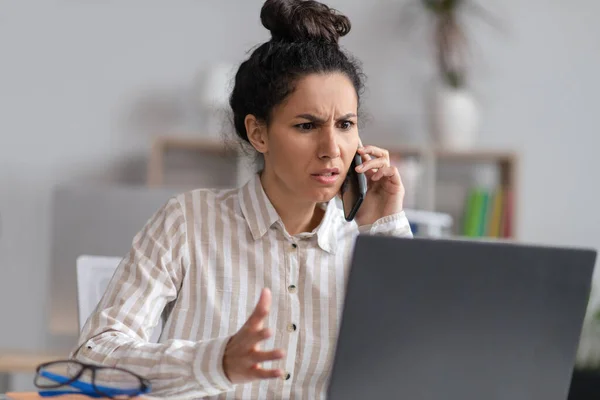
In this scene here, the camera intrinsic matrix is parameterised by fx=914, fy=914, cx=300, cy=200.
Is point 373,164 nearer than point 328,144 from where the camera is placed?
No

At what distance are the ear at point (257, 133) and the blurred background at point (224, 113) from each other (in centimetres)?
200

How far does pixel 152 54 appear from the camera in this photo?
388 cm

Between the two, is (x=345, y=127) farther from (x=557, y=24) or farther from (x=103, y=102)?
(x=557, y=24)

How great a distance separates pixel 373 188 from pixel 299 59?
32cm

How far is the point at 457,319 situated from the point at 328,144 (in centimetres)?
61

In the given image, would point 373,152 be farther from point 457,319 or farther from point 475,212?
point 475,212

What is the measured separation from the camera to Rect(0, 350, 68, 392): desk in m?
2.06

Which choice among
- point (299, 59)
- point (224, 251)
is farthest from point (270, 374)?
point (299, 59)

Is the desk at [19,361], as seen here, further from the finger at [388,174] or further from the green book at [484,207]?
the green book at [484,207]

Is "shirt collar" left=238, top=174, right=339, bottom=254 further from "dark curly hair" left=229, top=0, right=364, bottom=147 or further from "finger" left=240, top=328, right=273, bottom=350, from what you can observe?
"finger" left=240, top=328, right=273, bottom=350

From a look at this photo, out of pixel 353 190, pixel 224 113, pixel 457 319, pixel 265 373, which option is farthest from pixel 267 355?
pixel 224 113

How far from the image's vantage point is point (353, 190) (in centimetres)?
177

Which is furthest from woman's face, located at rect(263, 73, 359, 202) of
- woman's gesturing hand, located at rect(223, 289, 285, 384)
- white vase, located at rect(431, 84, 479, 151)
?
white vase, located at rect(431, 84, 479, 151)

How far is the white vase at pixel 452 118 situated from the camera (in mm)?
3766
